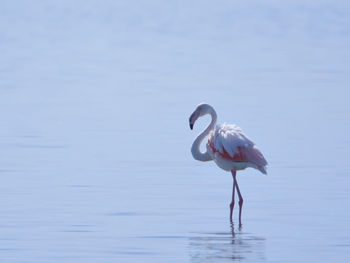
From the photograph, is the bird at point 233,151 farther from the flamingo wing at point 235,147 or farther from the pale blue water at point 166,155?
the pale blue water at point 166,155

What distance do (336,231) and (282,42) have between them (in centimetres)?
2219

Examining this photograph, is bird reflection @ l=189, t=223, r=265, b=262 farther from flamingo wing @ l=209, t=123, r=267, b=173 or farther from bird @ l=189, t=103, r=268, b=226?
flamingo wing @ l=209, t=123, r=267, b=173

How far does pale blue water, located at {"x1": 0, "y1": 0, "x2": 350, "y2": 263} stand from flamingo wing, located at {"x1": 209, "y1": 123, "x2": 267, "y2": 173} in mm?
401

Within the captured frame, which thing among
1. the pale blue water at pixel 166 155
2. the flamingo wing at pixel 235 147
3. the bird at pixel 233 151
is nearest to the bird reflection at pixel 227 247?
the pale blue water at pixel 166 155

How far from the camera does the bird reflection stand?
7.89 m

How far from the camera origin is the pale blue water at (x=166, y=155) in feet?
27.6

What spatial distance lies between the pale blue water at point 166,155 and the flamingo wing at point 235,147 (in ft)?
1.32

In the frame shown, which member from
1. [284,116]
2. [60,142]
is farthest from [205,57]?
[60,142]

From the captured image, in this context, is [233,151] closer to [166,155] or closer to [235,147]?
[235,147]

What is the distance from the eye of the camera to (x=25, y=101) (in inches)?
680

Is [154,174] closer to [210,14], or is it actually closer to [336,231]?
[336,231]

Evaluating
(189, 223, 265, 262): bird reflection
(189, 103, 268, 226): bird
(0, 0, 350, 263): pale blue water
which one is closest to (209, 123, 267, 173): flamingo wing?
(189, 103, 268, 226): bird

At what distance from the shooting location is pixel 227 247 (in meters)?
8.23

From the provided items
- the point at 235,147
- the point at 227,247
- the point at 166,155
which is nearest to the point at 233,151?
the point at 235,147
